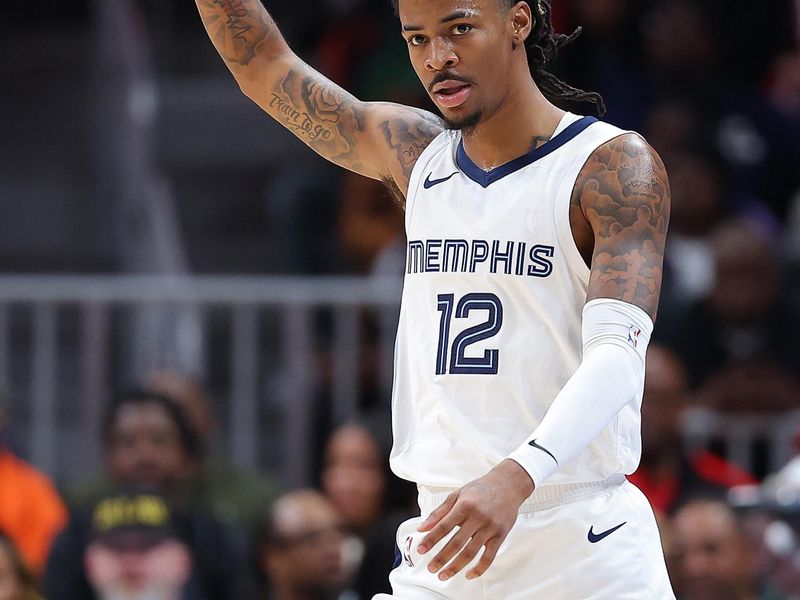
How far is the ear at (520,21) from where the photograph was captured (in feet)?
15.4

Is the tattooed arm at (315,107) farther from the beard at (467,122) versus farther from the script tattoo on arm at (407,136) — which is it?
the beard at (467,122)

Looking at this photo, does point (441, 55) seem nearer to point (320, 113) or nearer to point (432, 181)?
point (432, 181)

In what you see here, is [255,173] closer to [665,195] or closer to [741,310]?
[741,310]

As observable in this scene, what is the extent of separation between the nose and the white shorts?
1189 mm

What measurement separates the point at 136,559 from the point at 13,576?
0.58 metres

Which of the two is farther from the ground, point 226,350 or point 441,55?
point 441,55

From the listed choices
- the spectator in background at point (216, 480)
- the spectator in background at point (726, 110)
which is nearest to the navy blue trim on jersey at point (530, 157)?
the spectator in background at point (216, 480)

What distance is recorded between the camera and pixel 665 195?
453 centimetres

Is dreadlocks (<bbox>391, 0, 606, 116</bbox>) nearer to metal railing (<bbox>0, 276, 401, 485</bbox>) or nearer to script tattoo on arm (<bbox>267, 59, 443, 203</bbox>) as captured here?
script tattoo on arm (<bbox>267, 59, 443, 203</bbox>)

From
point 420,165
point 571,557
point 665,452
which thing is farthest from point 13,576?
point 571,557

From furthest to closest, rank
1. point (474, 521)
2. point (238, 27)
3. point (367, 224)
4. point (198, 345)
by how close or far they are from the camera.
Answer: point (367, 224) < point (198, 345) < point (238, 27) < point (474, 521)

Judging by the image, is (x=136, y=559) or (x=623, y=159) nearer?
(x=623, y=159)

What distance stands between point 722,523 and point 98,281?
3.69m

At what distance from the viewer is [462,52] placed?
4.57m
